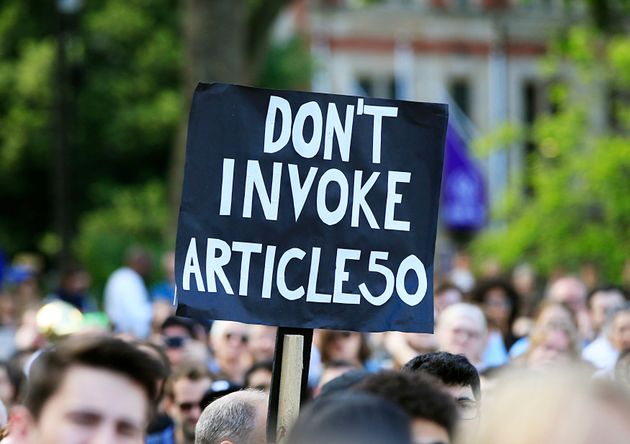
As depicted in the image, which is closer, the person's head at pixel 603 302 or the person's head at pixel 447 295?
the person's head at pixel 447 295

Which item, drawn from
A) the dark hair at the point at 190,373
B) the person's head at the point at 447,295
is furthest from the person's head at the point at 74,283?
the dark hair at the point at 190,373

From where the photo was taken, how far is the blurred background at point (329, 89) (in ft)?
64.7

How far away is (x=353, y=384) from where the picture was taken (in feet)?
12.5

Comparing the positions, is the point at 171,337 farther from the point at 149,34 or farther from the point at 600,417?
the point at 149,34

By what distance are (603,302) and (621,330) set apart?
2279mm

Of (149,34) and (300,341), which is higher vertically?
(149,34)

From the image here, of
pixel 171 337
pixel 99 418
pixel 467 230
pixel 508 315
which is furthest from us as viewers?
pixel 467 230

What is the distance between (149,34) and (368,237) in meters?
25.7

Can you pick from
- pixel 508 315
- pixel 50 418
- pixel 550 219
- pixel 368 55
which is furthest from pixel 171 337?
pixel 368 55

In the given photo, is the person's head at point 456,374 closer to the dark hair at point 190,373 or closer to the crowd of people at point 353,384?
the crowd of people at point 353,384

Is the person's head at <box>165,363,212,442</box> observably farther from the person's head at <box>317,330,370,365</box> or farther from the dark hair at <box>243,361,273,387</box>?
the person's head at <box>317,330,370,365</box>

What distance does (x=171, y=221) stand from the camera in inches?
712

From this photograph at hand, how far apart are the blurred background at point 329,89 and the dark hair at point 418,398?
1192cm

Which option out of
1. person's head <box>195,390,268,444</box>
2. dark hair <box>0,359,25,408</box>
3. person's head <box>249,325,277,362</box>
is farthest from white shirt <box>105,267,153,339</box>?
person's head <box>195,390,268,444</box>
